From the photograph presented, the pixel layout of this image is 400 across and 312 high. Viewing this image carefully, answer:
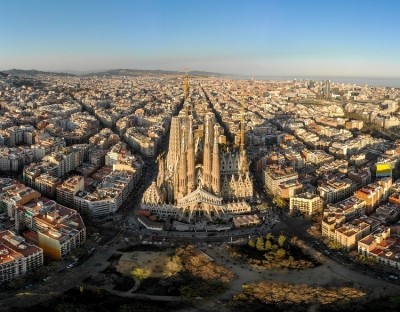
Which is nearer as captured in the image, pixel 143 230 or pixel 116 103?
pixel 143 230

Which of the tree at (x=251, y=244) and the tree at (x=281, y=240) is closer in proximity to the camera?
the tree at (x=281, y=240)

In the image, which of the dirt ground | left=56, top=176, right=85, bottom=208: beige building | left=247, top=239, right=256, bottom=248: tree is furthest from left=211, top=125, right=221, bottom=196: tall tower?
left=56, top=176, right=85, bottom=208: beige building

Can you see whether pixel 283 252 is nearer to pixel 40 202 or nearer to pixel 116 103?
pixel 40 202

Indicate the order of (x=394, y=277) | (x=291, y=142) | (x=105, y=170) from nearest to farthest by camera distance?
(x=394, y=277) < (x=105, y=170) < (x=291, y=142)

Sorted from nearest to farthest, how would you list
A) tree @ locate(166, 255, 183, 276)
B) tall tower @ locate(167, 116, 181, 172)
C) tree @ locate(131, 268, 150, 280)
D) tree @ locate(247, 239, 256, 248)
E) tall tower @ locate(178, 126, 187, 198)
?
tree @ locate(131, 268, 150, 280) → tree @ locate(166, 255, 183, 276) → tree @ locate(247, 239, 256, 248) → tall tower @ locate(178, 126, 187, 198) → tall tower @ locate(167, 116, 181, 172)

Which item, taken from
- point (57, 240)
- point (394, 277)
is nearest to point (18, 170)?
point (57, 240)

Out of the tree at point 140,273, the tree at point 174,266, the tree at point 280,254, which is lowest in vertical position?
the tree at point 140,273

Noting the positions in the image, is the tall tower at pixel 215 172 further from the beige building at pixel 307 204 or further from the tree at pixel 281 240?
the tree at pixel 281 240

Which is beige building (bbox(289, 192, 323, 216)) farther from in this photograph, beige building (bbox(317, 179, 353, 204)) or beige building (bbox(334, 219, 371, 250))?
beige building (bbox(334, 219, 371, 250))

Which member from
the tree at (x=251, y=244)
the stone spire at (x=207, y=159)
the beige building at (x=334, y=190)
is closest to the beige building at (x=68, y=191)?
the stone spire at (x=207, y=159)
